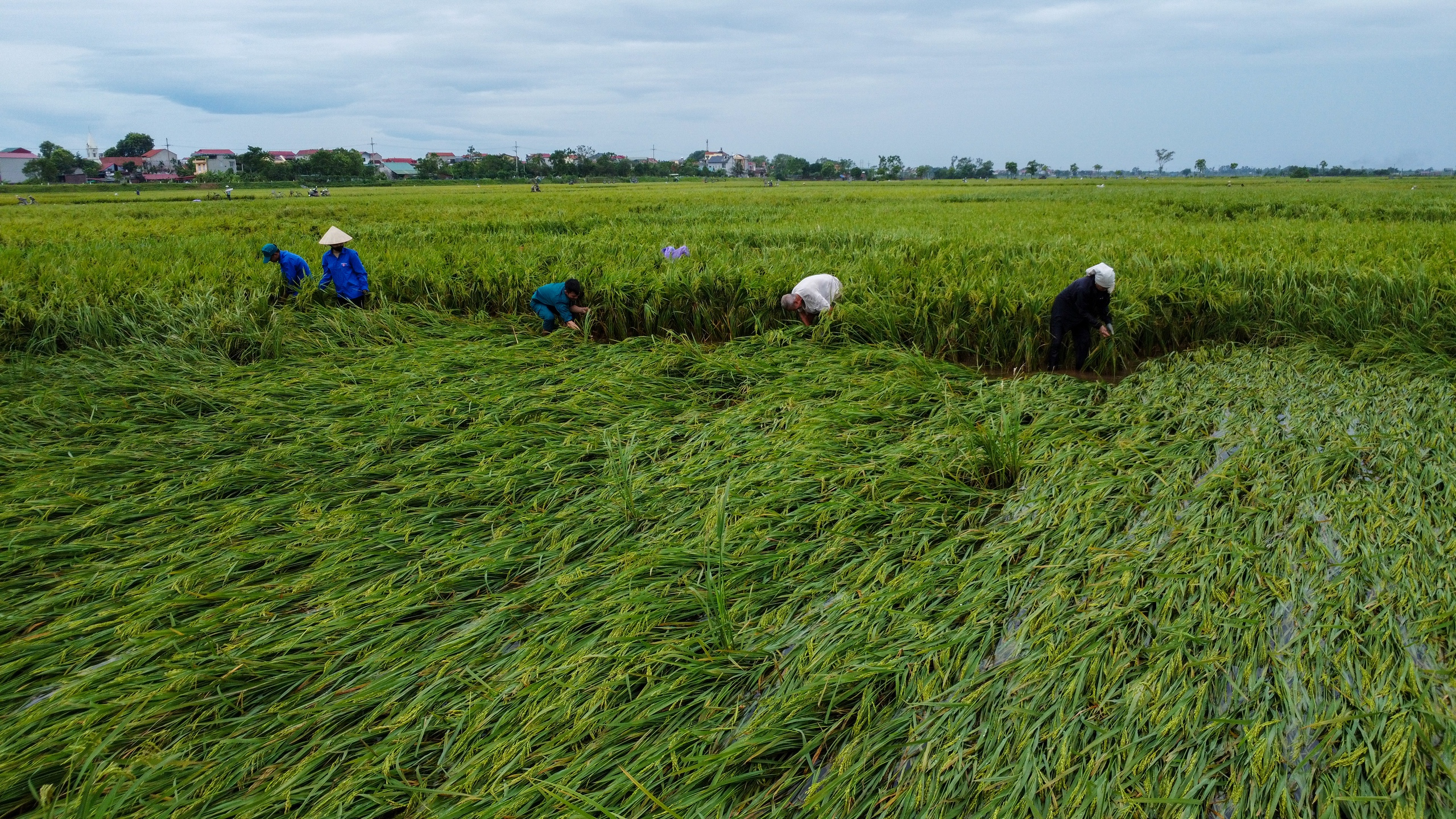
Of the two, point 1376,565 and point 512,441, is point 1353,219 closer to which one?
point 1376,565

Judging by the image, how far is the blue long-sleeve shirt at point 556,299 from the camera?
6.52m

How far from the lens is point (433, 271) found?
7.66 m

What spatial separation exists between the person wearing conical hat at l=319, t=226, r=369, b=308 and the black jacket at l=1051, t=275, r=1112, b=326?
6399 mm

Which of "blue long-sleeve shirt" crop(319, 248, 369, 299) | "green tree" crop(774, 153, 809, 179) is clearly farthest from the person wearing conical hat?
"green tree" crop(774, 153, 809, 179)

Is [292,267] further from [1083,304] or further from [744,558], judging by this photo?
[1083,304]

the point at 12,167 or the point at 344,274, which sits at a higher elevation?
the point at 12,167

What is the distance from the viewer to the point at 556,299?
6.52 metres

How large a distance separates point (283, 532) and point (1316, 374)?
685 centimetres

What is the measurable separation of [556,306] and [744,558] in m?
4.26

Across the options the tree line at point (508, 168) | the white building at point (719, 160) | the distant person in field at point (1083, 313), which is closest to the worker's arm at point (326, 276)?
the distant person in field at point (1083, 313)

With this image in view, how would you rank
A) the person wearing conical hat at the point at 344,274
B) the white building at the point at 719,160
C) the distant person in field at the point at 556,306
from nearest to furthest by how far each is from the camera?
the distant person in field at the point at 556,306 < the person wearing conical hat at the point at 344,274 < the white building at the point at 719,160

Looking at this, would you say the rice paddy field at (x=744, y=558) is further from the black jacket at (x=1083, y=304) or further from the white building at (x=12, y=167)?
the white building at (x=12, y=167)

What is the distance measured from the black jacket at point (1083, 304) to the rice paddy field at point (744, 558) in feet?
1.27

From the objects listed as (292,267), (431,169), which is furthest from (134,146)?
(292,267)
